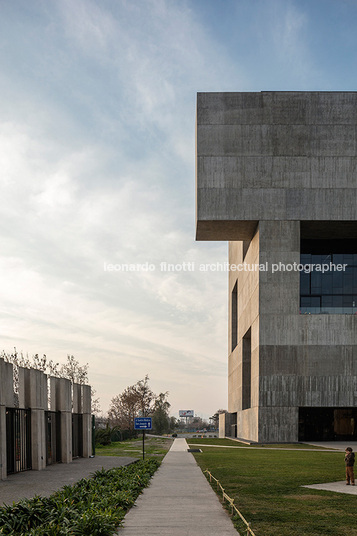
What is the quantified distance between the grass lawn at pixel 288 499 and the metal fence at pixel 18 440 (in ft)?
27.1

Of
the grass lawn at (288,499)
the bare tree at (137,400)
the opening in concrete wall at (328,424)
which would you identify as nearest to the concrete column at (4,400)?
the grass lawn at (288,499)

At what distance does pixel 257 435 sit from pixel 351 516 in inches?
1553

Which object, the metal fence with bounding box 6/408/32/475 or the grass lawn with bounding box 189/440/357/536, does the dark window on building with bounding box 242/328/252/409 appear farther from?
the metal fence with bounding box 6/408/32/475

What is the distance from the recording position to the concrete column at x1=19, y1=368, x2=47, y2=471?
82.0 ft

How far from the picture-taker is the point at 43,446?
2597 cm

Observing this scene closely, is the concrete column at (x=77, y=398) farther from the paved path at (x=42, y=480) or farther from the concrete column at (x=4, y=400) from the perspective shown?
the concrete column at (x=4, y=400)

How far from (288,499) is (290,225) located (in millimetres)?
40443

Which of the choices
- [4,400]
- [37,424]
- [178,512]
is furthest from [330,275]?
[178,512]

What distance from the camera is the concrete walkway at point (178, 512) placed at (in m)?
11.7

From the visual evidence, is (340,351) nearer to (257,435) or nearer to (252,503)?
(257,435)

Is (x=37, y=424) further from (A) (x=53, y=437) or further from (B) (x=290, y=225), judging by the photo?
(B) (x=290, y=225)

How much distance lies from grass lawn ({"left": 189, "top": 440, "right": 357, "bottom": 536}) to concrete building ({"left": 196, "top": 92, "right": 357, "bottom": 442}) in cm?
2358

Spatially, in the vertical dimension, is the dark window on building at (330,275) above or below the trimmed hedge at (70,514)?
above

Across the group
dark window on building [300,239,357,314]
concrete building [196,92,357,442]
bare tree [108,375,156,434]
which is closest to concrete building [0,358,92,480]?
concrete building [196,92,357,442]
